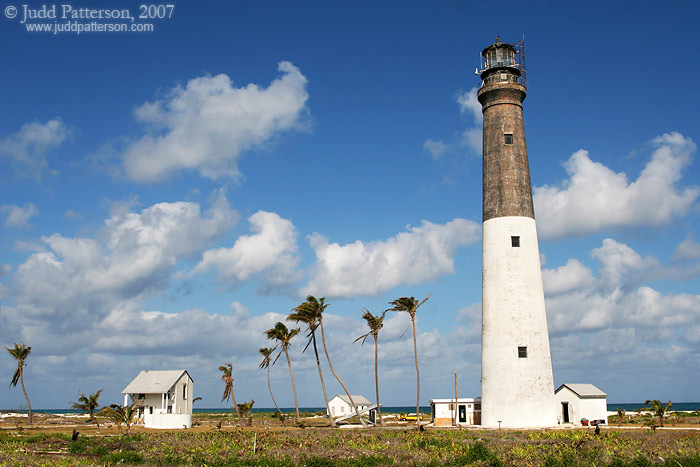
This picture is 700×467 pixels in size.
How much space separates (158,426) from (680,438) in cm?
4083

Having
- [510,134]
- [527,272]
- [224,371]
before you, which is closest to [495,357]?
[527,272]

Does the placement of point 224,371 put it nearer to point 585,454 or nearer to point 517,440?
point 517,440

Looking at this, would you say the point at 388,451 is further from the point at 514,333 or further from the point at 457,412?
the point at 457,412

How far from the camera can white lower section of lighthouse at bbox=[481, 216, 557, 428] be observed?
117 ft

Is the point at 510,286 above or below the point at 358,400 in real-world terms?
above

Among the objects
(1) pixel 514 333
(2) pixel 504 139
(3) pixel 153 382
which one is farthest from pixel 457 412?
(3) pixel 153 382

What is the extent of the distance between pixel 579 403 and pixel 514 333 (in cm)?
1577

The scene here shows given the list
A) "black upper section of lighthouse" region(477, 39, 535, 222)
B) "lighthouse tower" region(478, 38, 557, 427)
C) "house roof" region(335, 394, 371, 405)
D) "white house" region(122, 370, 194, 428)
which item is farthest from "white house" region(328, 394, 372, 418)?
"black upper section of lighthouse" region(477, 39, 535, 222)

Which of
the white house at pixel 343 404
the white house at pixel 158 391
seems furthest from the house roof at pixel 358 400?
the white house at pixel 158 391

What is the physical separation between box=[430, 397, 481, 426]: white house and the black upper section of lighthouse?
1449 centimetres

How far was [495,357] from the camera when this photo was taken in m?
36.5

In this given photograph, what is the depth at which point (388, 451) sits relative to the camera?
29484mm

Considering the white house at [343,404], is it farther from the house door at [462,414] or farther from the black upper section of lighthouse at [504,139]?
the black upper section of lighthouse at [504,139]

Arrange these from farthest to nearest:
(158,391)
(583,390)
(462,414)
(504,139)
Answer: (158,391) < (583,390) < (462,414) < (504,139)
